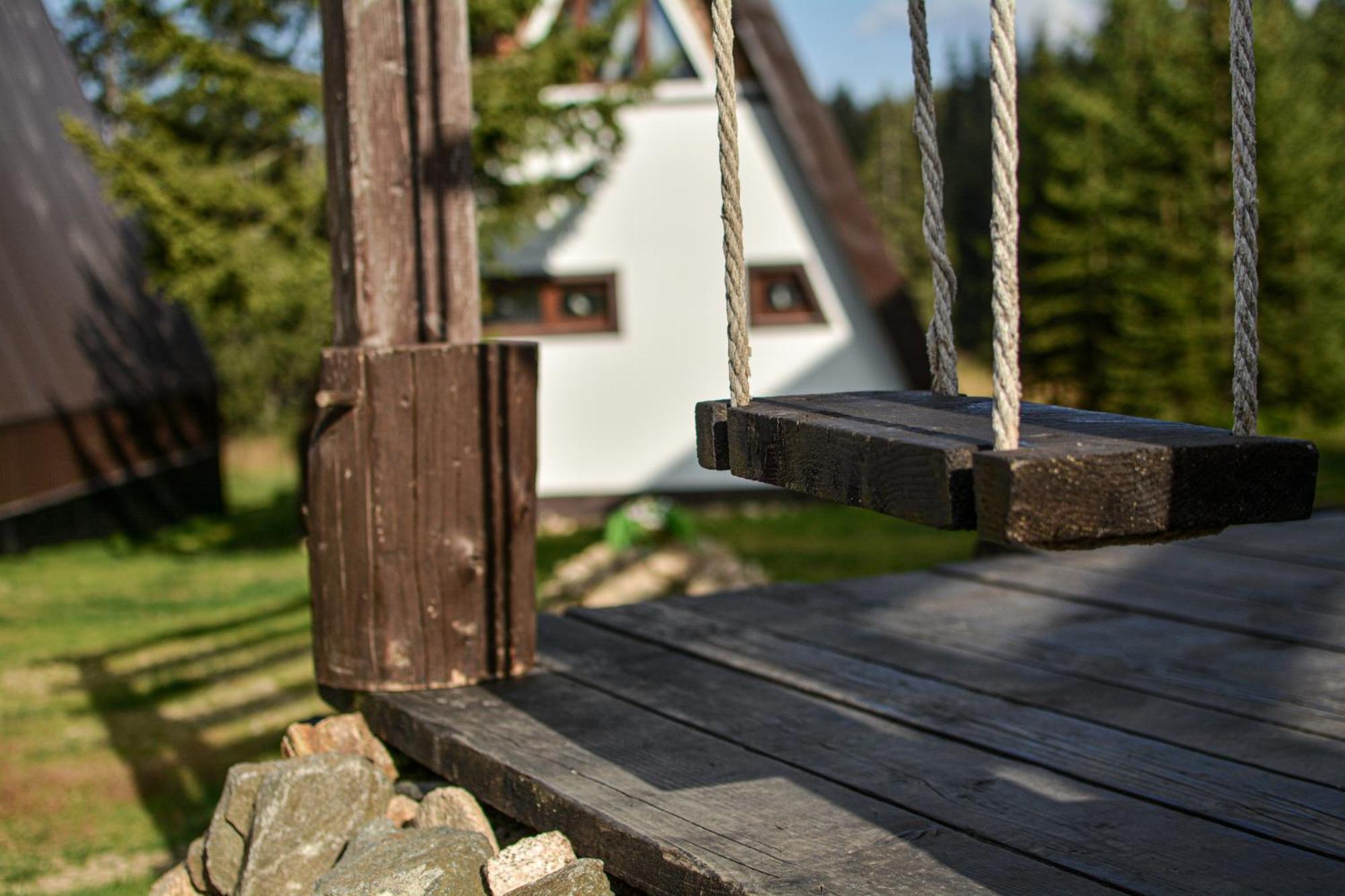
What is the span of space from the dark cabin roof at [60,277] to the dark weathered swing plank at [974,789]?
7.47 metres

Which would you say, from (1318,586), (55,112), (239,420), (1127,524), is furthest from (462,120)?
(239,420)

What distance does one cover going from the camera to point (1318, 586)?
4246 millimetres

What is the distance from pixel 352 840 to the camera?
9.46ft

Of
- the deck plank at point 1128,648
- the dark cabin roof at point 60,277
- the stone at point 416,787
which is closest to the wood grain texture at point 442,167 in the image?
the stone at point 416,787

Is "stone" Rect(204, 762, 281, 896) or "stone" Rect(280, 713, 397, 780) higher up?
"stone" Rect(280, 713, 397, 780)

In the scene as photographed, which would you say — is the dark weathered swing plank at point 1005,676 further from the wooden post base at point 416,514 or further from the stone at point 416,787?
the stone at point 416,787

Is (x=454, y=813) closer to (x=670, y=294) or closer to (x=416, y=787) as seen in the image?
(x=416, y=787)

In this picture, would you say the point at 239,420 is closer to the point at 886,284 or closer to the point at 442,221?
the point at 886,284

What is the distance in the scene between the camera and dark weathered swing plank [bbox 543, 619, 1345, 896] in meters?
2.13

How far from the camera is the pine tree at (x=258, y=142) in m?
8.92

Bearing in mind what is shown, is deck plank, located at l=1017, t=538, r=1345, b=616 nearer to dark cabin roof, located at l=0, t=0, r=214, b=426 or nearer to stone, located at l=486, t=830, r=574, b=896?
stone, located at l=486, t=830, r=574, b=896

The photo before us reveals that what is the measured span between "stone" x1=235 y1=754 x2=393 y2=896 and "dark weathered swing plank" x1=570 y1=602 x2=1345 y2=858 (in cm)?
79

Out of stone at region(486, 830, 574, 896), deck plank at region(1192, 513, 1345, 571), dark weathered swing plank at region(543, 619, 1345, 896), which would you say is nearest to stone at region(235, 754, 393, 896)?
stone at region(486, 830, 574, 896)

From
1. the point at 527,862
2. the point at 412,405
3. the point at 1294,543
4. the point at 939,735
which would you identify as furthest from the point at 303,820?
the point at 1294,543
